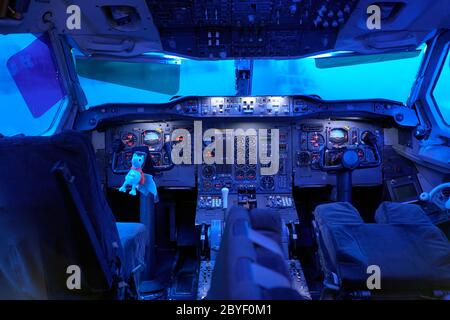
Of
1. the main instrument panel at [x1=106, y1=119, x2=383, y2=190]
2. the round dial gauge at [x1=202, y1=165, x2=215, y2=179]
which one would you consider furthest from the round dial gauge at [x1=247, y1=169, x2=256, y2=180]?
the round dial gauge at [x1=202, y1=165, x2=215, y2=179]

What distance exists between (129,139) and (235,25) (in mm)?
1687

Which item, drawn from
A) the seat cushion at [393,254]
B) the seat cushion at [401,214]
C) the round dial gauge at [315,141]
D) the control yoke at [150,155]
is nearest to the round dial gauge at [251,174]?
the round dial gauge at [315,141]

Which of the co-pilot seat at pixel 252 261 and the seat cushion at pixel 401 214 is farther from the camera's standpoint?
the seat cushion at pixel 401 214

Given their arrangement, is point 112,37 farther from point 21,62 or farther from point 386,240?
point 386,240

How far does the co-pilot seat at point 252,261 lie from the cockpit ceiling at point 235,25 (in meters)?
2.23

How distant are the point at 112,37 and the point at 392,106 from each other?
2.69 metres

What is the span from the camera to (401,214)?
77.4 inches

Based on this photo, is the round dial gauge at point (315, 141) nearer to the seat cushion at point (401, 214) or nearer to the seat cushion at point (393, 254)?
the seat cushion at point (401, 214)

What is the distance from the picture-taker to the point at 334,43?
3535mm

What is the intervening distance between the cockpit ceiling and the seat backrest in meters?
1.78

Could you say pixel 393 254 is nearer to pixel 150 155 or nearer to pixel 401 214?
pixel 401 214

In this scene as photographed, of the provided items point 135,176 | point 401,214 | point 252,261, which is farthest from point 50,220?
point 401,214

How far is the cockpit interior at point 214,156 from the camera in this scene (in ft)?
4.79
